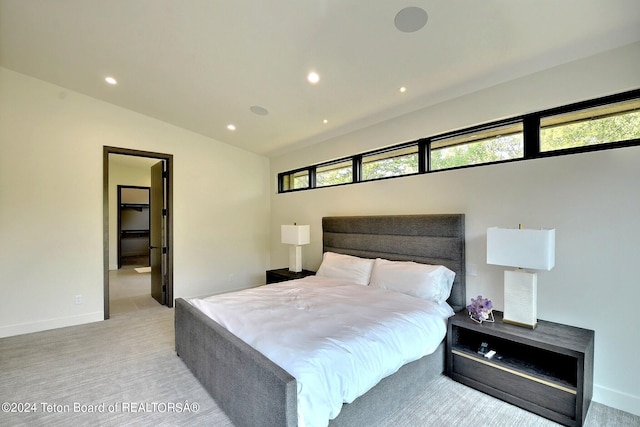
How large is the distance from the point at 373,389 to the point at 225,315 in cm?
133

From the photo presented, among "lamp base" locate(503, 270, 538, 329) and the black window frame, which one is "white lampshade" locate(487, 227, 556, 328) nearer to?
"lamp base" locate(503, 270, 538, 329)

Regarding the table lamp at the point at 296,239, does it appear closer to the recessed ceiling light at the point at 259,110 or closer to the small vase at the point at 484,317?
the recessed ceiling light at the point at 259,110

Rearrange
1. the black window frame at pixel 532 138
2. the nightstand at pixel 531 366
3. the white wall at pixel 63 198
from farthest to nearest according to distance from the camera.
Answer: the white wall at pixel 63 198
the black window frame at pixel 532 138
the nightstand at pixel 531 366

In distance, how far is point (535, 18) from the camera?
6.43 feet

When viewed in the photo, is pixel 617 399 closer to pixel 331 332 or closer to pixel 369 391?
pixel 369 391

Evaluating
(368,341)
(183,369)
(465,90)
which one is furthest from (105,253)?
(465,90)

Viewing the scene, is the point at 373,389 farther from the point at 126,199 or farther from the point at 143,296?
the point at 126,199

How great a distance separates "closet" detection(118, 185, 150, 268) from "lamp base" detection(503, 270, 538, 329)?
9817mm

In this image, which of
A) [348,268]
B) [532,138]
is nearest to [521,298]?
[532,138]

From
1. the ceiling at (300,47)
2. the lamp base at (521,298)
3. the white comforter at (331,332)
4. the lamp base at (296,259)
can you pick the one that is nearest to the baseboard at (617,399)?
the lamp base at (521,298)

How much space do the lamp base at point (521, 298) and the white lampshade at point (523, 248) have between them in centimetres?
16

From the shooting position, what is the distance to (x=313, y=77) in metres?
2.95

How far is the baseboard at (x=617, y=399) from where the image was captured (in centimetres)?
207

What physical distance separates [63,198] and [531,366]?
18.8 feet
